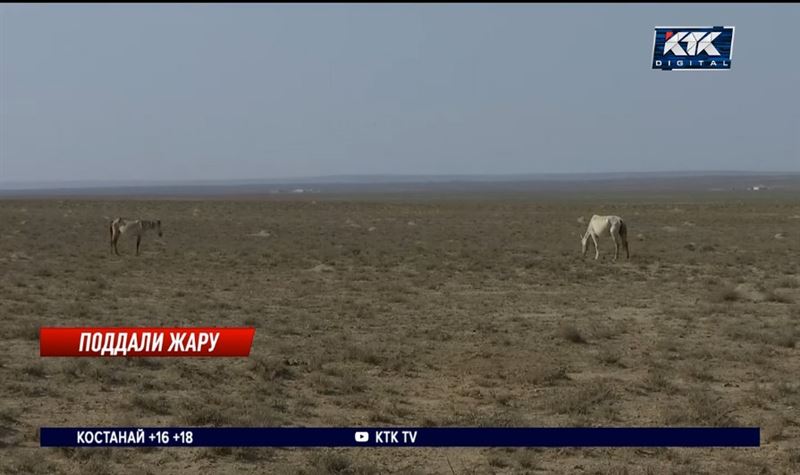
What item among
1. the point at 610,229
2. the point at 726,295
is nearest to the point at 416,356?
the point at 726,295

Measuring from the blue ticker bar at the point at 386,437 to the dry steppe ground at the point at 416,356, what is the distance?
142 millimetres

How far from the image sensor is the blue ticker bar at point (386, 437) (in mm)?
8422

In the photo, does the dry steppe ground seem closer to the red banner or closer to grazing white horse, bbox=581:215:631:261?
the red banner

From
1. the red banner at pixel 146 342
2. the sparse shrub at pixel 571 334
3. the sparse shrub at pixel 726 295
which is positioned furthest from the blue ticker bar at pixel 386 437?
the sparse shrub at pixel 726 295

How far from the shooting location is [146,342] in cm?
1327

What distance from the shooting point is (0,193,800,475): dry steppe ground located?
832cm

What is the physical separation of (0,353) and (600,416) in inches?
336

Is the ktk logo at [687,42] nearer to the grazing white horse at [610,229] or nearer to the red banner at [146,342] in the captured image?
the red banner at [146,342]

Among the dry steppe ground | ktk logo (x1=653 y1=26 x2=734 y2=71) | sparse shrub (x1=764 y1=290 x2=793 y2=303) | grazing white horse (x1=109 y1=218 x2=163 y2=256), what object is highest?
ktk logo (x1=653 y1=26 x2=734 y2=71)

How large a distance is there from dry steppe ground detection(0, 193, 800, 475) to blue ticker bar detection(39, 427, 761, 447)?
0.14 metres

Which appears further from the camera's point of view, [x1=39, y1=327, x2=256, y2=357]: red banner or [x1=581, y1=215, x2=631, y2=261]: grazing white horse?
[x1=581, y1=215, x2=631, y2=261]: grazing white horse

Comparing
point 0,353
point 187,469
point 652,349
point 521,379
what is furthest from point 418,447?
point 0,353

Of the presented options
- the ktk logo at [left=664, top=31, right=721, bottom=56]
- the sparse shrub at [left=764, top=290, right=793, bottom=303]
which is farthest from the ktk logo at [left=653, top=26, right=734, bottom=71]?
the sparse shrub at [left=764, top=290, right=793, bottom=303]

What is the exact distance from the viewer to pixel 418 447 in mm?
8555
